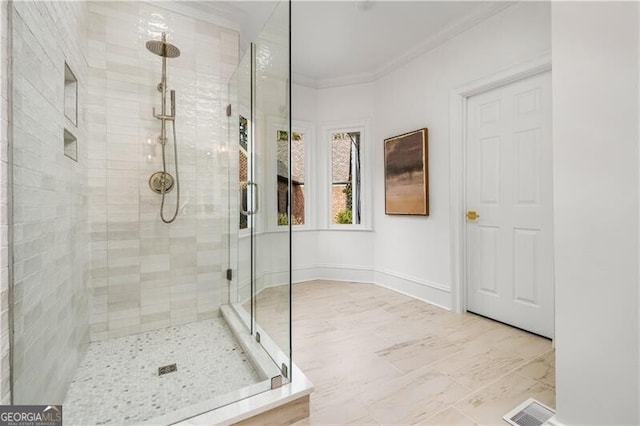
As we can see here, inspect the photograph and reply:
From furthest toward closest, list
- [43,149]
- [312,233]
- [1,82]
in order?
[312,233], [43,149], [1,82]

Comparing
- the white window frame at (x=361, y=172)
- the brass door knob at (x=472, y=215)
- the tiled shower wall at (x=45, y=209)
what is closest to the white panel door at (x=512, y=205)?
the brass door knob at (x=472, y=215)

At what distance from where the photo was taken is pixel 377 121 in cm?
352

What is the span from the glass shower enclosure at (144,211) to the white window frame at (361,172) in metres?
1.59

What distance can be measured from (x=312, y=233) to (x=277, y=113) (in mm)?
2231

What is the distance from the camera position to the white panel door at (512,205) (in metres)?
2.12

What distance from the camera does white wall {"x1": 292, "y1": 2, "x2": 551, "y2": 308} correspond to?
7.45 ft

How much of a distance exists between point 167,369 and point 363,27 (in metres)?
2.97

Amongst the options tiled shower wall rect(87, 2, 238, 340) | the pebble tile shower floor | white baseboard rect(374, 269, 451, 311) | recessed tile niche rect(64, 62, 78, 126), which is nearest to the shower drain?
the pebble tile shower floor

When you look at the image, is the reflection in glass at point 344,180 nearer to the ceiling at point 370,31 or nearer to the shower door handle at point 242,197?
the ceiling at point 370,31

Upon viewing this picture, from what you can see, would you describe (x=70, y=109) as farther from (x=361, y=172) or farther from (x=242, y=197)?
(x=361, y=172)

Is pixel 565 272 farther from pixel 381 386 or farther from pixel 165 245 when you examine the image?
pixel 165 245

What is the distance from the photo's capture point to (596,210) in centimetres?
111

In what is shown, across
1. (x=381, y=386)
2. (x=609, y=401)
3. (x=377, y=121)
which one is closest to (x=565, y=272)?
(x=609, y=401)

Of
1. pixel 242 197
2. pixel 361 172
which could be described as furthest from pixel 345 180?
pixel 242 197
